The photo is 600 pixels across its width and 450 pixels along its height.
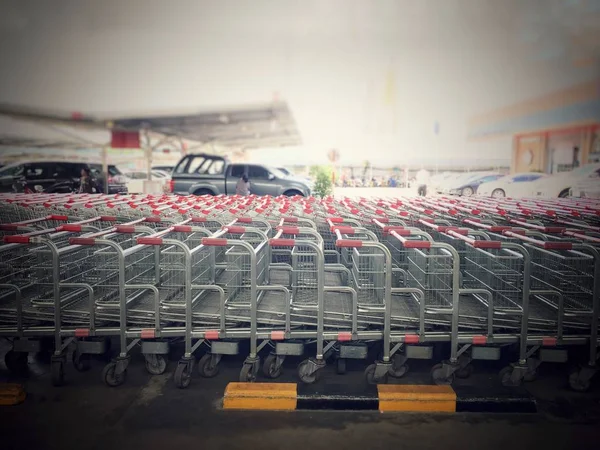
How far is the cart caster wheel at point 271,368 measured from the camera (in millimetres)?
4195

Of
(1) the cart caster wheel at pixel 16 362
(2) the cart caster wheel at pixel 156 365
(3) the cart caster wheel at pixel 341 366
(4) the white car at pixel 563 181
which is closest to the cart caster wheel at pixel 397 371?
(3) the cart caster wheel at pixel 341 366

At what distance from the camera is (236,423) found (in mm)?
3525

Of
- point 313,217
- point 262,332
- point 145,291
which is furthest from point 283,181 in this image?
point 262,332

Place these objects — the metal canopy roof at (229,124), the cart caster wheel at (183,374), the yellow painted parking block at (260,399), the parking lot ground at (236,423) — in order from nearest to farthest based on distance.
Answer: the parking lot ground at (236,423) → the yellow painted parking block at (260,399) → the cart caster wheel at (183,374) → the metal canopy roof at (229,124)

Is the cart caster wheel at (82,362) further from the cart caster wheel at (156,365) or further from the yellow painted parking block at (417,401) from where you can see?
the yellow painted parking block at (417,401)

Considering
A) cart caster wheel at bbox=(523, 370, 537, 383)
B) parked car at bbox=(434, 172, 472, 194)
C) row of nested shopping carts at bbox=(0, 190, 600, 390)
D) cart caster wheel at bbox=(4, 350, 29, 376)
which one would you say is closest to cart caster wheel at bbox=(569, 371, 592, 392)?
row of nested shopping carts at bbox=(0, 190, 600, 390)

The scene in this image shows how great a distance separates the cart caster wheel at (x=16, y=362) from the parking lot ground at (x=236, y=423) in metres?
0.12

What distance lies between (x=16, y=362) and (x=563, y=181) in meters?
15.2

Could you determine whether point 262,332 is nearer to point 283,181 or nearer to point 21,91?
point 283,181

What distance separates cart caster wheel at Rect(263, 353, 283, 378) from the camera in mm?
4195

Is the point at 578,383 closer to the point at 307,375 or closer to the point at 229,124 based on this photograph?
the point at 307,375

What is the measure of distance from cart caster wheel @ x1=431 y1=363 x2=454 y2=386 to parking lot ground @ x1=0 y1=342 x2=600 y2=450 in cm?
26

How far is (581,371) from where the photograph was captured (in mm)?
4012

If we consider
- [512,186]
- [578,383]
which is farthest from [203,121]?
[578,383]
